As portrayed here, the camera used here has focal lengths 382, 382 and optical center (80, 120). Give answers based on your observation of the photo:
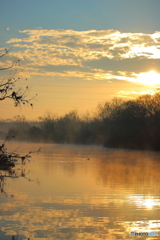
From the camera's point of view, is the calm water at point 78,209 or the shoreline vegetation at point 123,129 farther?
the shoreline vegetation at point 123,129

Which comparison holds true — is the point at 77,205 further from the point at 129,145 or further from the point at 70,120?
the point at 70,120

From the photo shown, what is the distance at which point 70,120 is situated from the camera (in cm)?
8006

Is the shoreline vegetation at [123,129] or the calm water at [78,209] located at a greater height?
the shoreline vegetation at [123,129]

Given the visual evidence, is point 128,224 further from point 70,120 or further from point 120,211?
point 70,120

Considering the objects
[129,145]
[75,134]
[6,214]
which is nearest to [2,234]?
[6,214]

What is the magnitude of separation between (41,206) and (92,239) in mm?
3054

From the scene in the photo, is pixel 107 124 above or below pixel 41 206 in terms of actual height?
above

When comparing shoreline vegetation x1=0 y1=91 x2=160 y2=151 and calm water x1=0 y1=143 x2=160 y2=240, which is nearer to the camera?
calm water x1=0 y1=143 x2=160 y2=240

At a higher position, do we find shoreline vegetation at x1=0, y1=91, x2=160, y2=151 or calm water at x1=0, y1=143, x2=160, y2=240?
shoreline vegetation at x1=0, y1=91, x2=160, y2=151

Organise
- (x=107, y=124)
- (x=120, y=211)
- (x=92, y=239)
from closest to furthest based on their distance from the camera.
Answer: (x=92, y=239)
(x=120, y=211)
(x=107, y=124)

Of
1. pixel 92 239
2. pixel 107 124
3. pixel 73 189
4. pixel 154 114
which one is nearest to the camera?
pixel 92 239

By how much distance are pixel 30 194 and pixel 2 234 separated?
4518 millimetres

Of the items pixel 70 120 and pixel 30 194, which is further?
pixel 70 120

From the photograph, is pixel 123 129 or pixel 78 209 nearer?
pixel 78 209
